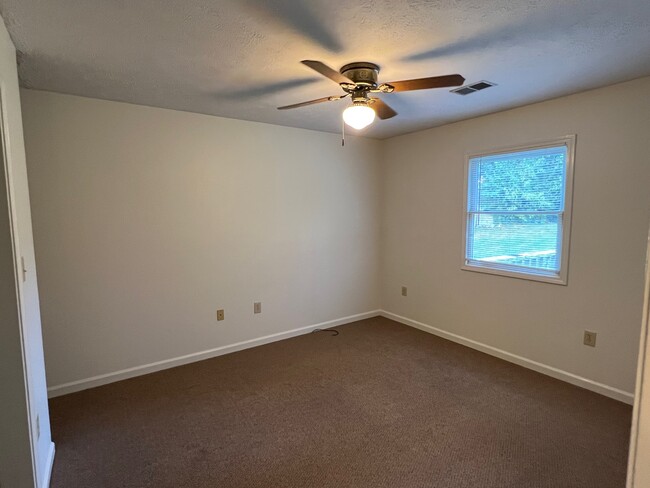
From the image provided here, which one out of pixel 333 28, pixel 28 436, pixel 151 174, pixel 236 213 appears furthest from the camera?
pixel 236 213

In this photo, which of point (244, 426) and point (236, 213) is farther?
point (236, 213)

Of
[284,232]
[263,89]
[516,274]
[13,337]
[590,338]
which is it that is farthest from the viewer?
[284,232]

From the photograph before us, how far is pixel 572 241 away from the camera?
2922 mm

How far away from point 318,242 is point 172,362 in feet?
6.38

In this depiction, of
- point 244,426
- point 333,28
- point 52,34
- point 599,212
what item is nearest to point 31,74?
point 52,34

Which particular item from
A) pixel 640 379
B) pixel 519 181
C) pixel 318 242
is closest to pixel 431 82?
pixel 640 379

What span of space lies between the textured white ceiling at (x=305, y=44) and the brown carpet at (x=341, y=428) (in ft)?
7.67

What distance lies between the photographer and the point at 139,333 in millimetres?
3166

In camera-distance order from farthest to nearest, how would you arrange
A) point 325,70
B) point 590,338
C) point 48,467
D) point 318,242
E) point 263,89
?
point 318,242
point 590,338
point 263,89
point 48,467
point 325,70

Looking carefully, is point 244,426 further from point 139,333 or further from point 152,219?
point 152,219

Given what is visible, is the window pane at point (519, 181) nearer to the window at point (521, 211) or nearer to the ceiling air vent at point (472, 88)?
the window at point (521, 211)

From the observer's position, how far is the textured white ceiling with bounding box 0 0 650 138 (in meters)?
1.62

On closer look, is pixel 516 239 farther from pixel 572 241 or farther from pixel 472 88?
pixel 472 88

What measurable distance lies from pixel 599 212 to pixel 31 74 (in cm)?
412
